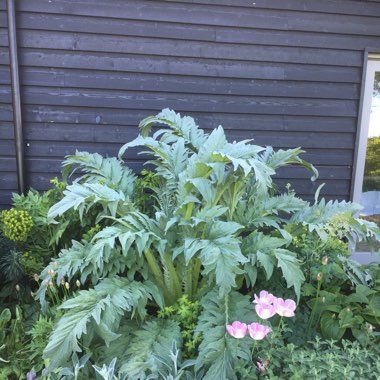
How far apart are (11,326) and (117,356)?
31.3 inches

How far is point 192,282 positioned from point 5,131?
1.91m

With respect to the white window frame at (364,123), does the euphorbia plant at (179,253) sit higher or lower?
lower

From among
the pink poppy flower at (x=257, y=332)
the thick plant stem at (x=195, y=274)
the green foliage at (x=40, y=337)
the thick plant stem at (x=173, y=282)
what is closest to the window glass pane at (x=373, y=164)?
the thick plant stem at (x=195, y=274)

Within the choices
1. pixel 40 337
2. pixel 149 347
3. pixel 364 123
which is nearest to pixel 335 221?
pixel 149 347

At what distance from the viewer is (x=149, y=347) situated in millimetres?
1804

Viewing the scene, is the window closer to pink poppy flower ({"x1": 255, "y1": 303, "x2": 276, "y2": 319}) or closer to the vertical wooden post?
pink poppy flower ({"x1": 255, "y1": 303, "x2": 276, "y2": 319})

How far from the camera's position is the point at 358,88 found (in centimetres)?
321

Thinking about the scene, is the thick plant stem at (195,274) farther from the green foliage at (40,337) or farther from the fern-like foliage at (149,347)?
the green foliage at (40,337)

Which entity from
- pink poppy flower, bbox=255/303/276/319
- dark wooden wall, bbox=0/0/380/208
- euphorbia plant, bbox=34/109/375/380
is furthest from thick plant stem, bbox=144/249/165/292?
dark wooden wall, bbox=0/0/380/208

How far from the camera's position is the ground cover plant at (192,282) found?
66.7 inches

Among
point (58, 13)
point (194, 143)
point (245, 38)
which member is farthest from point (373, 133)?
point (58, 13)

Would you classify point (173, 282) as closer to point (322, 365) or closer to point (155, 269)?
point (155, 269)

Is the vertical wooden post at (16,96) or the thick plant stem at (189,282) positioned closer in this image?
the thick plant stem at (189,282)

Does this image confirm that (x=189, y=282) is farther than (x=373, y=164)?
No
